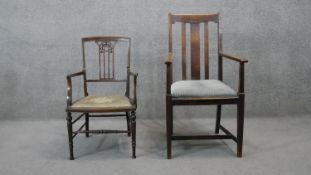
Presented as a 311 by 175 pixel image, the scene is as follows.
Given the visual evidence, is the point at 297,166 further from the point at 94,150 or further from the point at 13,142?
the point at 13,142

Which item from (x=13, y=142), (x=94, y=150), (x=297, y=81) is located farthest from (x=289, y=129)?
(x=13, y=142)

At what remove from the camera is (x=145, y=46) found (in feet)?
11.2

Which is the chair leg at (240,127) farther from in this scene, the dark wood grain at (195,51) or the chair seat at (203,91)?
the dark wood grain at (195,51)

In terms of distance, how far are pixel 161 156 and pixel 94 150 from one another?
53 cm

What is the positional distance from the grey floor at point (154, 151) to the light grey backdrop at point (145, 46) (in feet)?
0.80

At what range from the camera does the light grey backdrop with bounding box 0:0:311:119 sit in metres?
3.35

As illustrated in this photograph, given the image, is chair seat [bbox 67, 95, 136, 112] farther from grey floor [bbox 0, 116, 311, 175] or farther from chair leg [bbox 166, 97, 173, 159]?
grey floor [bbox 0, 116, 311, 175]

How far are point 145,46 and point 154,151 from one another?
1.17 metres

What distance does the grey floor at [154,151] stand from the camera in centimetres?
228

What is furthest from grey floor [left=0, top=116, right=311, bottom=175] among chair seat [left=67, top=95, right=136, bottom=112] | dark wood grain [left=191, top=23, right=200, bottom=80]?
dark wood grain [left=191, top=23, right=200, bottom=80]

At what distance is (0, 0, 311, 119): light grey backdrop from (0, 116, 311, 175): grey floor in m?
0.24

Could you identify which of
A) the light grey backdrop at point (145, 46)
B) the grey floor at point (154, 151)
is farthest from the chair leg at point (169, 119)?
the light grey backdrop at point (145, 46)

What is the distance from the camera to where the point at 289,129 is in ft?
Answer: 10.3

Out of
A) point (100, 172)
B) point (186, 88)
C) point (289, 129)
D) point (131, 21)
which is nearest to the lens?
point (100, 172)
